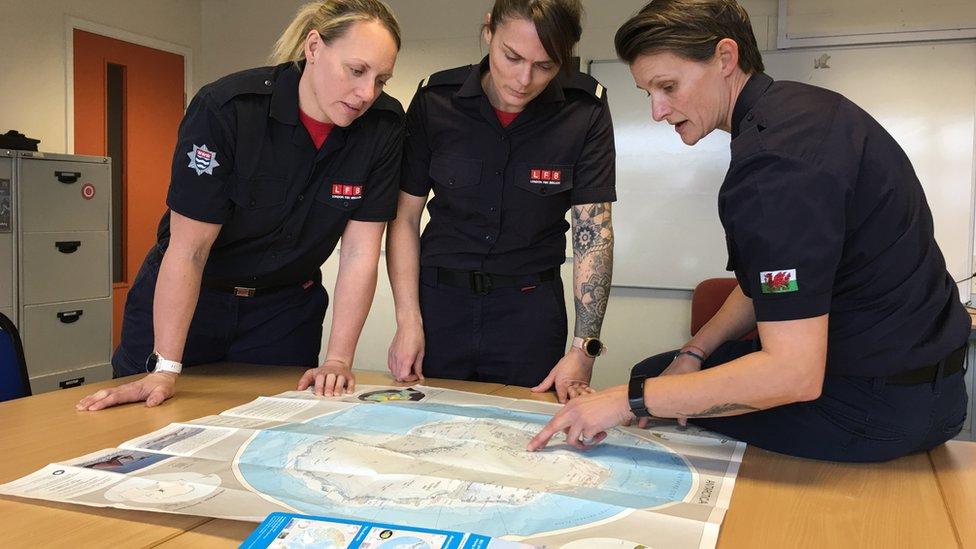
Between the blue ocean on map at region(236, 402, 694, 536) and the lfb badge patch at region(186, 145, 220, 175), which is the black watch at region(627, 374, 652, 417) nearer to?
the blue ocean on map at region(236, 402, 694, 536)

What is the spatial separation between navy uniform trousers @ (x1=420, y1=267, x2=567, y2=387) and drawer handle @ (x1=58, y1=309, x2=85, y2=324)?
3.13 meters

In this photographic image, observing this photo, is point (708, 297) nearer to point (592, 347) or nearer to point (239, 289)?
point (592, 347)

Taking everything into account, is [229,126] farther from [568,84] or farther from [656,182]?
[656,182]

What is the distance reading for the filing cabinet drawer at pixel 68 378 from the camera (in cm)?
417

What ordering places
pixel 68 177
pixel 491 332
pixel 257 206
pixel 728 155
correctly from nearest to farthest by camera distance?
→ pixel 257 206 → pixel 491 332 → pixel 728 155 → pixel 68 177

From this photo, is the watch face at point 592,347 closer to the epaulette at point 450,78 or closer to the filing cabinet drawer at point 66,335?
the epaulette at point 450,78

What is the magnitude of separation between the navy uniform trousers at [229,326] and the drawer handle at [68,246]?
104 inches

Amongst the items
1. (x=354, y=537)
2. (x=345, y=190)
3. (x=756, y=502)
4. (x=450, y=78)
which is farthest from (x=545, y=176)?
(x=354, y=537)

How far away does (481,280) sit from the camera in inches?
77.0

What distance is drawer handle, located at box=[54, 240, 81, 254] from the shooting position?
4277 mm

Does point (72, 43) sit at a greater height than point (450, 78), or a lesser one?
greater

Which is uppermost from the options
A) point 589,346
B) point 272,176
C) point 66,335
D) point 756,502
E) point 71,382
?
point 272,176

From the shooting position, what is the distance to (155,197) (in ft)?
17.2

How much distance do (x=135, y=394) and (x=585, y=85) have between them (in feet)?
4.16
